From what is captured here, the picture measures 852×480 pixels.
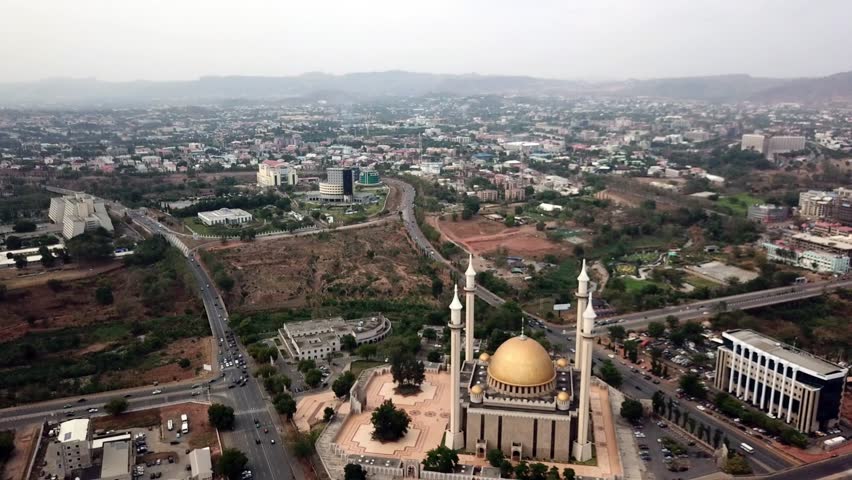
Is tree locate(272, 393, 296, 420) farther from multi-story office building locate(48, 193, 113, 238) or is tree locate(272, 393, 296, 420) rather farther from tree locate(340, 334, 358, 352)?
multi-story office building locate(48, 193, 113, 238)

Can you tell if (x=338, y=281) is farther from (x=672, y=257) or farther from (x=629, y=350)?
(x=672, y=257)

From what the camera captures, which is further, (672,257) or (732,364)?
(672,257)

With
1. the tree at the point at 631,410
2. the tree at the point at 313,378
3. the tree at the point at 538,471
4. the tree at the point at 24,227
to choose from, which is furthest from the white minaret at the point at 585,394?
the tree at the point at 24,227

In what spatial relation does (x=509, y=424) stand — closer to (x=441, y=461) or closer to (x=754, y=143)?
(x=441, y=461)

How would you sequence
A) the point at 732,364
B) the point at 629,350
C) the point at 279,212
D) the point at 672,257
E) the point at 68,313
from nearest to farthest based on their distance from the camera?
the point at 732,364
the point at 629,350
the point at 68,313
the point at 672,257
the point at 279,212

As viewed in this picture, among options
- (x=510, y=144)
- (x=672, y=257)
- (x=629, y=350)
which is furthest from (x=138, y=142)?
(x=629, y=350)

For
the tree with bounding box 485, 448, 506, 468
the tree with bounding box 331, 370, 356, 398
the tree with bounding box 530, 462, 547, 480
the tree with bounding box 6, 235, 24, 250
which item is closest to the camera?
the tree with bounding box 530, 462, 547, 480

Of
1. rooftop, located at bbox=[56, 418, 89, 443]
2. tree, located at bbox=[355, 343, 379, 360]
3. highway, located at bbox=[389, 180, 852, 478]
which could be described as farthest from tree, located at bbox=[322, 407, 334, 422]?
highway, located at bbox=[389, 180, 852, 478]

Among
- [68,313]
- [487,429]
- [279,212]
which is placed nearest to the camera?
[487,429]
